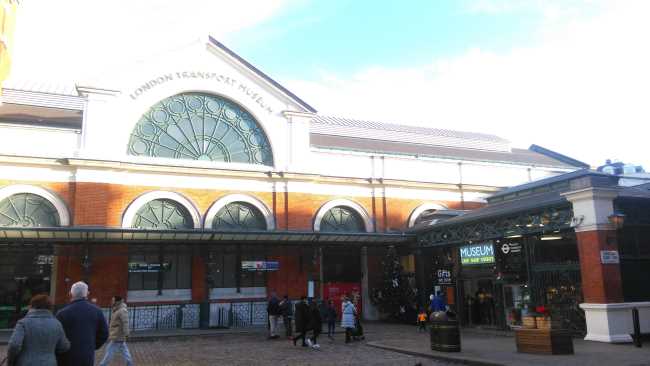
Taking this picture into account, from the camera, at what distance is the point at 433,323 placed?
1441 centimetres

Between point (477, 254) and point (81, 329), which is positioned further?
point (477, 254)

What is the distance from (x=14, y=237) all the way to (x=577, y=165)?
105 feet

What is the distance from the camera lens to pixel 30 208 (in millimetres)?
21594

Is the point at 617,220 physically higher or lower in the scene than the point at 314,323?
higher

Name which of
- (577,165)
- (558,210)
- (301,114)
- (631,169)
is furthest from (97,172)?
(631,169)

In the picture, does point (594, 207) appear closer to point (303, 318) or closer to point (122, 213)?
point (303, 318)

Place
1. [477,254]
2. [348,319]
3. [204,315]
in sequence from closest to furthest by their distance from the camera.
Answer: [348,319] → [477,254] → [204,315]

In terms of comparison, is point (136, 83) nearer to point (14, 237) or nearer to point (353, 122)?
point (14, 237)

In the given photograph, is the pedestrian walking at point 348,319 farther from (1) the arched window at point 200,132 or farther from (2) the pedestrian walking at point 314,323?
(1) the arched window at point 200,132

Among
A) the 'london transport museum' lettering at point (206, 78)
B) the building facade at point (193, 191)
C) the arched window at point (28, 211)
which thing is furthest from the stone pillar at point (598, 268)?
the arched window at point (28, 211)

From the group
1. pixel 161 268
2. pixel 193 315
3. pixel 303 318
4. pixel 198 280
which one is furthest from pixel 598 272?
pixel 161 268

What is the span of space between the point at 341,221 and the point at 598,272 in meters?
13.6

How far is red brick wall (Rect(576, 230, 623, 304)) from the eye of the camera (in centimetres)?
1566

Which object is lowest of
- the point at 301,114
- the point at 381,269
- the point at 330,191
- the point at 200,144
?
the point at 381,269
